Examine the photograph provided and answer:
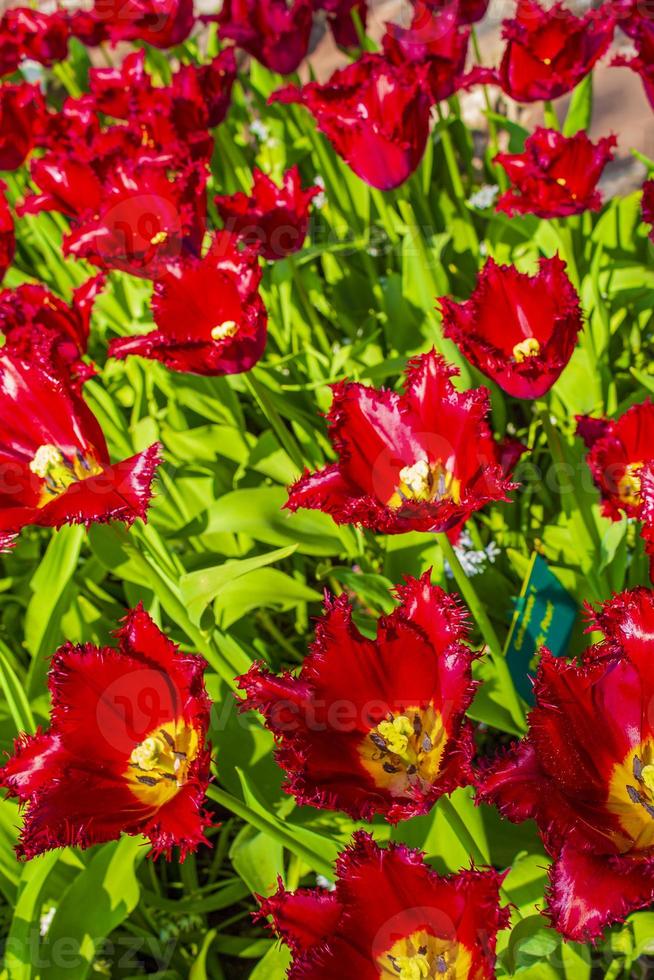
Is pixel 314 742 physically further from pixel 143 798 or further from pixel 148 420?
pixel 148 420

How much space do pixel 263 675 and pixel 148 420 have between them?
1249 mm

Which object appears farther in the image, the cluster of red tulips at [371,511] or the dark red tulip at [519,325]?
the dark red tulip at [519,325]

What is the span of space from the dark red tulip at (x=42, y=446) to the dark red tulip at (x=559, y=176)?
1.01m

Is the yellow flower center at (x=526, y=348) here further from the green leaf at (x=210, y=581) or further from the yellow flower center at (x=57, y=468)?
the yellow flower center at (x=57, y=468)

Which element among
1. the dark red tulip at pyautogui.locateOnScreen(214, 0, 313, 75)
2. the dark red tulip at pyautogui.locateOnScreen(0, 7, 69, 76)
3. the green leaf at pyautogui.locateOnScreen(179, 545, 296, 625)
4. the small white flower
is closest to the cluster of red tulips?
the green leaf at pyautogui.locateOnScreen(179, 545, 296, 625)

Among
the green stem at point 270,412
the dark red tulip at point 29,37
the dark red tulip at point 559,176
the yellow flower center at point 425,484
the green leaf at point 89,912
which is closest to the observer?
the yellow flower center at point 425,484

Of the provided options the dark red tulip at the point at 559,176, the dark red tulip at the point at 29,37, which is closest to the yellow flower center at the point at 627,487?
the dark red tulip at the point at 559,176

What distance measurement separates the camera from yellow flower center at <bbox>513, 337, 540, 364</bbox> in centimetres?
158

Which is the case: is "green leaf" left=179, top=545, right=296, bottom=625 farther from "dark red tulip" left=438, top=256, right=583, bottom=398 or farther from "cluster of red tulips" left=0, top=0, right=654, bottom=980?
"dark red tulip" left=438, top=256, right=583, bottom=398

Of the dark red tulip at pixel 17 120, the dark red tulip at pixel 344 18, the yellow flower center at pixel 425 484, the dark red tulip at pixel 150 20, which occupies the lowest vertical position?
the yellow flower center at pixel 425 484

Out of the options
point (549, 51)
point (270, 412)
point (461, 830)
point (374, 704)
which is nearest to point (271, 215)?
point (270, 412)

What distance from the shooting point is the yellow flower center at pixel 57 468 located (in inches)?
58.4

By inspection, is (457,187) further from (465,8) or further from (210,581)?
(210,581)

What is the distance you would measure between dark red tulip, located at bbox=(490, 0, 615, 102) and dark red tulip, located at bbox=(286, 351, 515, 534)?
1095mm
